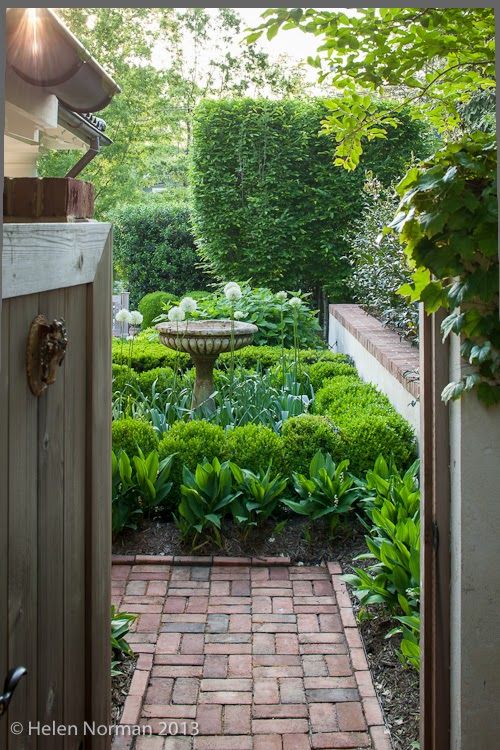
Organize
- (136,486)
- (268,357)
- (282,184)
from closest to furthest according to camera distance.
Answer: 1. (136,486)
2. (268,357)
3. (282,184)

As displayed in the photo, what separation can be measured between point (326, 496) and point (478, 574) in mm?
2431

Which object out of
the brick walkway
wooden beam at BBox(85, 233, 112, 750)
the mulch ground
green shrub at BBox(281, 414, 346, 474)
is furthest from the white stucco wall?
green shrub at BBox(281, 414, 346, 474)

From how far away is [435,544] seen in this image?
2.37 meters

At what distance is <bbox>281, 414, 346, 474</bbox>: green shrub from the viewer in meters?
5.05

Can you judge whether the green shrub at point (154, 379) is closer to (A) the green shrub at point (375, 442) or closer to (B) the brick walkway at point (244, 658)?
A: (A) the green shrub at point (375, 442)

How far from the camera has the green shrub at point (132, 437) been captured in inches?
200

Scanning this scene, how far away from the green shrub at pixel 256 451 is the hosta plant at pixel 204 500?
0.31m

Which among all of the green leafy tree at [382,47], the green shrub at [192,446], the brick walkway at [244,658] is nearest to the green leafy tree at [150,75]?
the green shrub at [192,446]

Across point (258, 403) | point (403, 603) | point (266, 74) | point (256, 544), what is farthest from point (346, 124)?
point (266, 74)

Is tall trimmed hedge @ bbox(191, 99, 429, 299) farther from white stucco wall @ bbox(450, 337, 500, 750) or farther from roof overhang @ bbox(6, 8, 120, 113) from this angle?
white stucco wall @ bbox(450, 337, 500, 750)

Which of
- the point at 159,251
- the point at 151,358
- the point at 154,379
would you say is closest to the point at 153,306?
the point at 159,251

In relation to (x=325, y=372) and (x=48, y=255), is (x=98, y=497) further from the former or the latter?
(x=325, y=372)

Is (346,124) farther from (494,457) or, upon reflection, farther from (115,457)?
(115,457)

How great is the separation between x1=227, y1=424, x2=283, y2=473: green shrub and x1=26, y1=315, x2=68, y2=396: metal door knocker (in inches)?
130
